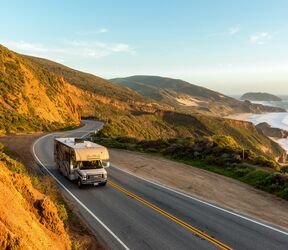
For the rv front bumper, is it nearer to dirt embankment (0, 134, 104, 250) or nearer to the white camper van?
the white camper van

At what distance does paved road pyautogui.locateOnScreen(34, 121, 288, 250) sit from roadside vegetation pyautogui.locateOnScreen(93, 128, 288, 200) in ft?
20.2

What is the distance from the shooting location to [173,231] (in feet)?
47.5

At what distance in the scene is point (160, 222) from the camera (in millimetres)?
15578

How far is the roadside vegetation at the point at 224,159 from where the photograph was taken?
21.9 metres

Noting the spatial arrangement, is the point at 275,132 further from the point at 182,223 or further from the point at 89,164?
the point at 182,223

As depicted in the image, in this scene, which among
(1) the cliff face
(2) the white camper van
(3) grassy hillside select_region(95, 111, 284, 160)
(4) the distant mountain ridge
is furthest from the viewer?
(3) grassy hillside select_region(95, 111, 284, 160)

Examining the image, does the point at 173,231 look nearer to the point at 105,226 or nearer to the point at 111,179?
the point at 105,226

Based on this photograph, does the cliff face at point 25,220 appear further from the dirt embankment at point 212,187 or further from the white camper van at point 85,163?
the dirt embankment at point 212,187

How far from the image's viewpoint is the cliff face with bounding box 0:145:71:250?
8.14 metres

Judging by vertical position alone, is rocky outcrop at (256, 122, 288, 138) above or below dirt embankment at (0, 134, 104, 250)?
below

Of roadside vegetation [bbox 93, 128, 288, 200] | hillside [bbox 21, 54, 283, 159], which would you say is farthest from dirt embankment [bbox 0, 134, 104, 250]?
hillside [bbox 21, 54, 283, 159]

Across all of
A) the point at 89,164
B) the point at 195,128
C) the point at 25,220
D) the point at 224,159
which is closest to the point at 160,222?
the point at 25,220

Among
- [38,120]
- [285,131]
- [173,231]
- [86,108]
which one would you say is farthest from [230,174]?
[285,131]

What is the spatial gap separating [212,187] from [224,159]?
6778mm
